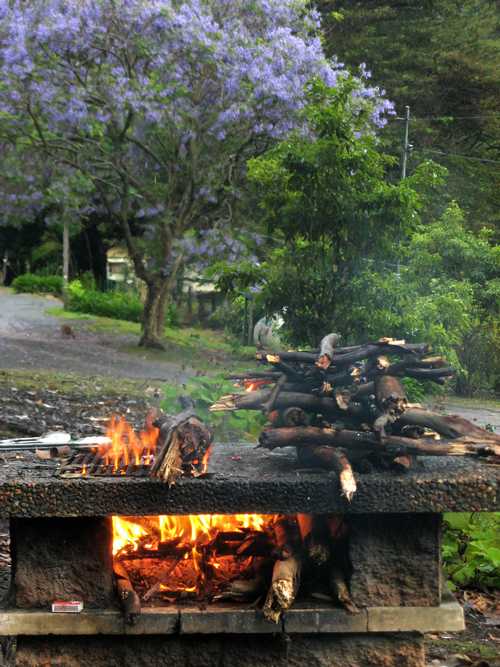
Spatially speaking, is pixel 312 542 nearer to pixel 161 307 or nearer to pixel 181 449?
pixel 181 449

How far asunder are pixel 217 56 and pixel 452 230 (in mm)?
4451

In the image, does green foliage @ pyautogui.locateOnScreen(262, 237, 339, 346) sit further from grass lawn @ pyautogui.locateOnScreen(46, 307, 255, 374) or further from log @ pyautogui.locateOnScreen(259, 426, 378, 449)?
grass lawn @ pyautogui.locateOnScreen(46, 307, 255, 374)

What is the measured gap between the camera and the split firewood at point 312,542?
3.66 meters

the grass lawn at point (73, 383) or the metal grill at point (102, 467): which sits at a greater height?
the metal grill at point (102, 467)

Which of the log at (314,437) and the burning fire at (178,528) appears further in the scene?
the burning fire at (178,528)

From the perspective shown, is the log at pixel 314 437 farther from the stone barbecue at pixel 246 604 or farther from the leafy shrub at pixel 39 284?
the leafy shrub at pixel 39 284

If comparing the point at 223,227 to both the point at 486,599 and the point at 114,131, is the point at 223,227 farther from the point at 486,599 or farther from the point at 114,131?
the point at 486,599

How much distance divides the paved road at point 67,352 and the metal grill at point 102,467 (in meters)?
7.96

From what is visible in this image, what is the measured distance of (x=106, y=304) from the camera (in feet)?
73.0

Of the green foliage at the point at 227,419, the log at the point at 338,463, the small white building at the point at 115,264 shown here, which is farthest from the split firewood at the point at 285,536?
the small white building at the point at 115,264

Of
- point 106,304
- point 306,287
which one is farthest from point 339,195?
point 106,304

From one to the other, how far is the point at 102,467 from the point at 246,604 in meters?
0.77

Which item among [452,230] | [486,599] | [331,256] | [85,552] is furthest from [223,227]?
[85,552]

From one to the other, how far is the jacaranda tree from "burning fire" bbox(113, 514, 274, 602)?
10.5m
